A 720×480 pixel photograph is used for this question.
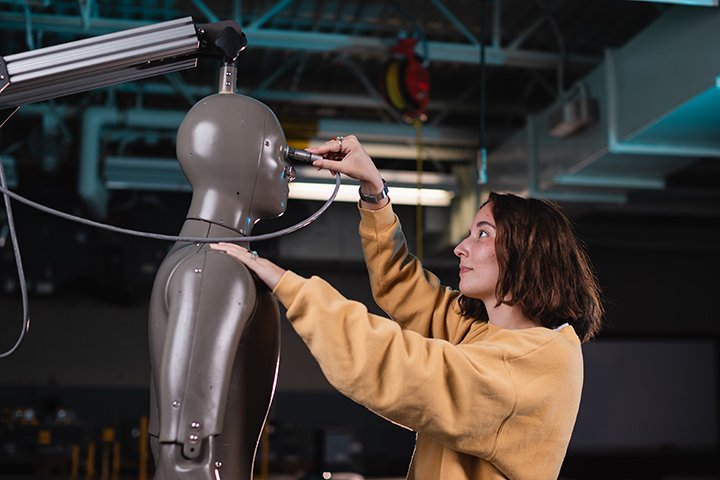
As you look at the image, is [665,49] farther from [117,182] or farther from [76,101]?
[76,101]

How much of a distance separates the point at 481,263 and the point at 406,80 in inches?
115

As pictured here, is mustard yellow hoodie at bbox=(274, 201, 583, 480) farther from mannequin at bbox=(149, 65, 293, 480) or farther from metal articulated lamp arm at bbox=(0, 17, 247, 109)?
metal articulated lamp arm at bbox=(0, 17, 247, 109)

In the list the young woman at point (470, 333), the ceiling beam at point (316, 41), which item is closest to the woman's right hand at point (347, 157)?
the young woman at point (470, 333)

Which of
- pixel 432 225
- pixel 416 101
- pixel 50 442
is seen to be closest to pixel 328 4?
pixel 416 101

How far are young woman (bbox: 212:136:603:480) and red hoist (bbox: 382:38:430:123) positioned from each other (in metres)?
2.67

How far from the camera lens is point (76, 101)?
6.50 meters

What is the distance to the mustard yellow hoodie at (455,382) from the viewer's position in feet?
4.79

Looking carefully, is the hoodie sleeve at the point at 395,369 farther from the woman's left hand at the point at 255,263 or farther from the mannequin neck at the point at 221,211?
the mannequin neck at the point at 221,211

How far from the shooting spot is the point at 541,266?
5.88 feet

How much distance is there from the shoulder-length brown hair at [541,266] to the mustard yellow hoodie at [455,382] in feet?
0.22

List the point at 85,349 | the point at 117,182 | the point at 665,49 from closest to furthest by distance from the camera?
the point at 665,49 < the point at 117,182 < the point at 85,349

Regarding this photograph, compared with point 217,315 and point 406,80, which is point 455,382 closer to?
point 217,315

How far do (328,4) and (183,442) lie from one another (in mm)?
3748

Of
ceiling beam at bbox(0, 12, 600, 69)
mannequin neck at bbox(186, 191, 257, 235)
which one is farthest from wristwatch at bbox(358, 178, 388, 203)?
ceiling beam at bbox(0, 12, 600, 69)
